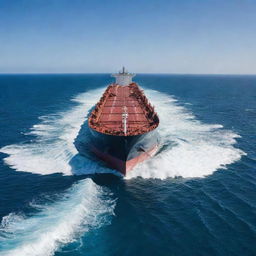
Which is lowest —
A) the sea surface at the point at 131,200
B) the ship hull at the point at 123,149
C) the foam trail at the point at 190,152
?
the sea surface at the point at 131,200

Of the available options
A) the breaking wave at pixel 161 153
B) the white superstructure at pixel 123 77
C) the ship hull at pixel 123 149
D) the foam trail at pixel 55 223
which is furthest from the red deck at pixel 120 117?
the white superstructure at pixel 123 77

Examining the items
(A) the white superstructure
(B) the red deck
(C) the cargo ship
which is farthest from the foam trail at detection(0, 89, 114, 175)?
(A) the white superstructure

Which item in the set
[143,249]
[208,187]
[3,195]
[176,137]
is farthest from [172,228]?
[176,137]

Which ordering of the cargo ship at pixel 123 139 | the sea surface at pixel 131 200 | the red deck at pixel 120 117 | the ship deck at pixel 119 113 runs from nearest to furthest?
1. the sea surface at pixel 131 200
2. the cargo ship at pixel 123 139
3. the red deck at pixel 120 117
4. the ship deck at pixel 119 113

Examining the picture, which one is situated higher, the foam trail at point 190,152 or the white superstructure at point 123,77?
the white superstructure at point 123,77

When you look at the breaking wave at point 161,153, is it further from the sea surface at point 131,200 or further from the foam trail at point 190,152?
the sea surface at point 131,200

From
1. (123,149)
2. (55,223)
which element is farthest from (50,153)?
(55,223)

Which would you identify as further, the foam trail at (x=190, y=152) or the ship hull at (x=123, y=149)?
the foam trail at (x=190, y=152)

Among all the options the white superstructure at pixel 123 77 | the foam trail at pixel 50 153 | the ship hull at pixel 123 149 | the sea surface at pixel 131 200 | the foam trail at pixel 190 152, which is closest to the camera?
the sea surface at pixel 131 200
